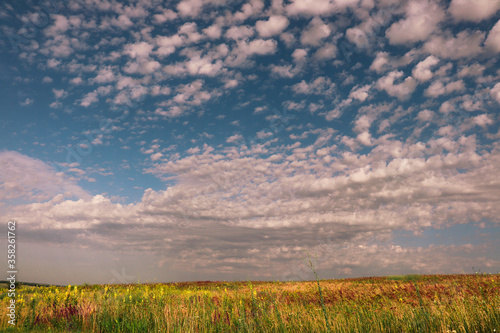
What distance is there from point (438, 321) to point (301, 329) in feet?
10.8

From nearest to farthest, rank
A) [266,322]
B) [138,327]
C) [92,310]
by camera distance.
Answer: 1. [266,322]
2. [138,327]
3. [92,310]

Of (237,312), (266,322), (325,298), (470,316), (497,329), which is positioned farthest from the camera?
(325,298)

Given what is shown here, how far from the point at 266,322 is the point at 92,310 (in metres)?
6.78

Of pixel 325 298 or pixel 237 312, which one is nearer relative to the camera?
pixel 237 312

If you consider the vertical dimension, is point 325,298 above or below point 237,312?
below

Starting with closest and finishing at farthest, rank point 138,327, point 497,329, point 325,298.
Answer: point 497,329 < point 138,327 < point 325,298

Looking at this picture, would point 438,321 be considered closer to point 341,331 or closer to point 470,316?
A: point 470,316

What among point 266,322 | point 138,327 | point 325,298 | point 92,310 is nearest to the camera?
point 266,322

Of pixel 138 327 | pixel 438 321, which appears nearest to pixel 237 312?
pixel 138 327

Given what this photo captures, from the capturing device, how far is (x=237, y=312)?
1059cm

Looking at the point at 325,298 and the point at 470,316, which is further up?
the point at 470,316

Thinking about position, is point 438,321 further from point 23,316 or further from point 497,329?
point 23,316

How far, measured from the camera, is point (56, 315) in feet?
37.7

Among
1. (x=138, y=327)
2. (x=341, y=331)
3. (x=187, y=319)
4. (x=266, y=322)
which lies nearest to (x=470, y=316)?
(x=341, y=331)
